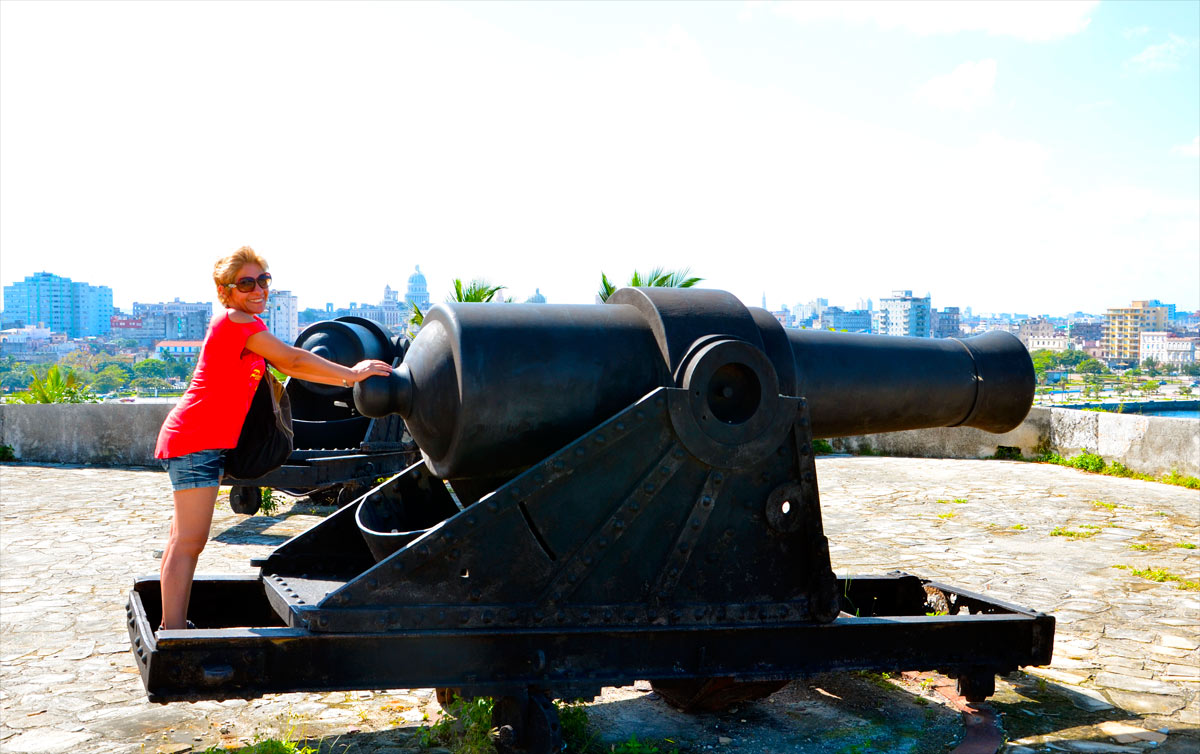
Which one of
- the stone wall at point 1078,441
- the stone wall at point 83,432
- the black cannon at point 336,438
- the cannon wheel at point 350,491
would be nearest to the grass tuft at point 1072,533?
the stone wall at point 1078,441

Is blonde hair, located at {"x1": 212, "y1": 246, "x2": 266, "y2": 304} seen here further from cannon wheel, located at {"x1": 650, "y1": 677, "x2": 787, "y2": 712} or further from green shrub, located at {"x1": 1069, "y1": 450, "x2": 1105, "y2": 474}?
green shrub, located at {"x1": 1069, "y1": 450, "x2": 1105, "y2": 474}

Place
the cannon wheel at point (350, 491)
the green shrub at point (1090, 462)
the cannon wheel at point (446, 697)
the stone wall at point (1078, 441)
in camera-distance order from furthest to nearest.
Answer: the green shrub at point (1090, 462) → the stone wall at point (1078, 441) → the cannon wheel at point (350, 491) → the cannon wheel at point (446, 697)

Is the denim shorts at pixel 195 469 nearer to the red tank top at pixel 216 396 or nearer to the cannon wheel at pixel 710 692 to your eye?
the red tank top at pixel 216 396

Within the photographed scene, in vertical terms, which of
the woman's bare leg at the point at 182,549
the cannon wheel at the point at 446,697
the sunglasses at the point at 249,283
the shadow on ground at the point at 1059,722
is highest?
the sunglasses at the point at 249,283

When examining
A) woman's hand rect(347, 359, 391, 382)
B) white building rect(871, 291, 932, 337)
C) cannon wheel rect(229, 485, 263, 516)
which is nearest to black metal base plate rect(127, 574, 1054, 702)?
woman's hand rect(347, 359, 391, 382)

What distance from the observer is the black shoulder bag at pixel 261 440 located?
120 inches

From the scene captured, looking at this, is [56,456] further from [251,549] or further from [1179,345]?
[1179,345]

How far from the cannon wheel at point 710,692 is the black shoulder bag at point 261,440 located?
142cm

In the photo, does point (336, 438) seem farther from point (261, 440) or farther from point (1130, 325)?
point (1130, 325)

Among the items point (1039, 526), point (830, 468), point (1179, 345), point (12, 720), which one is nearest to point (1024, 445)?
point (830, 468)

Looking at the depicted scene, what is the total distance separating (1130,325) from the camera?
567 ft

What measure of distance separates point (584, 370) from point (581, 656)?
2.71 feet

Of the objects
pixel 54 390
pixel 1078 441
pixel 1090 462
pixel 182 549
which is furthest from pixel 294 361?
pixel 54 390

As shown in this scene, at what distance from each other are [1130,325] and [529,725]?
631 feet
